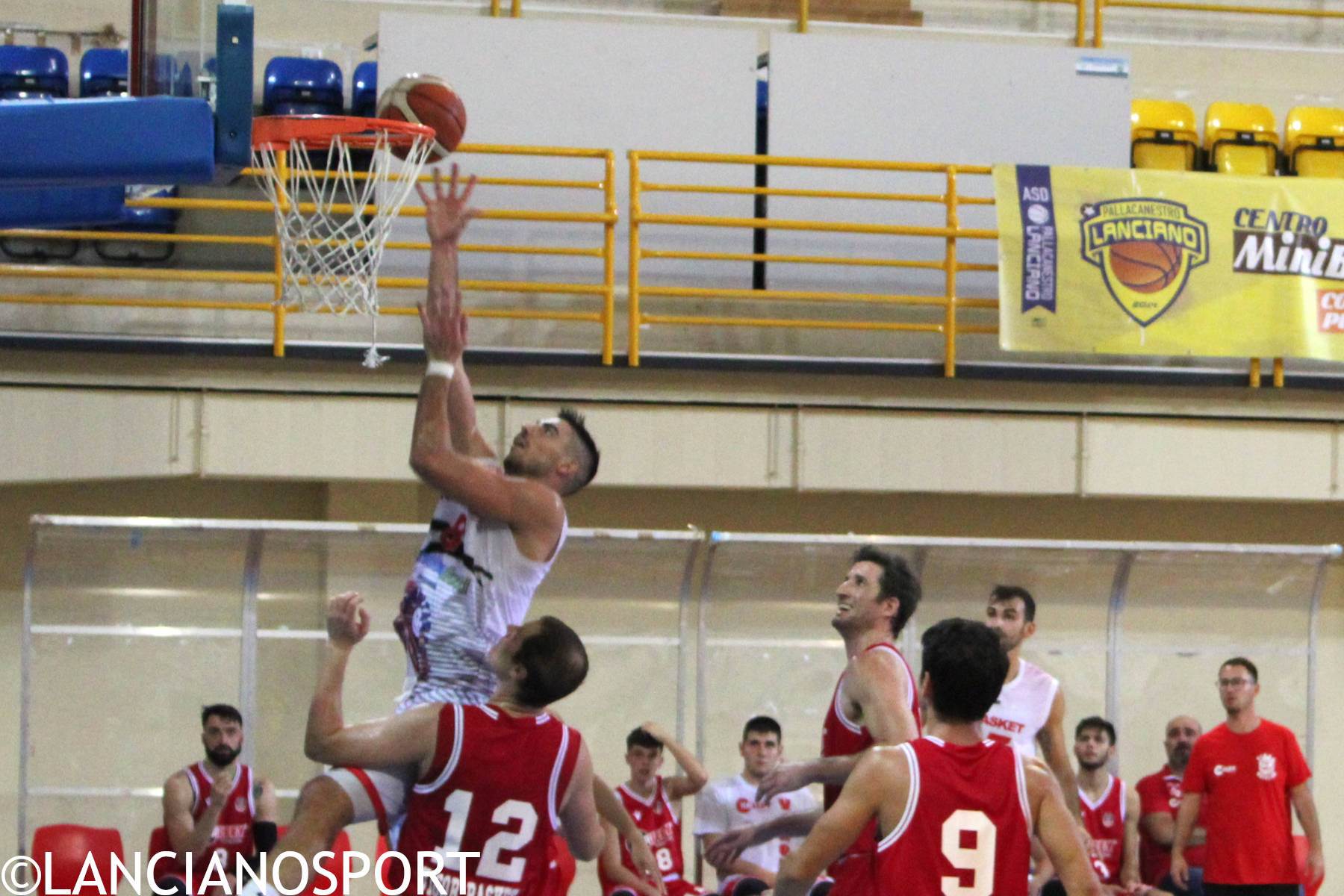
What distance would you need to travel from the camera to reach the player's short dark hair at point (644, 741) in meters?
9.26

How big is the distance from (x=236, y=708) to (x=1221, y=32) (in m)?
10.3

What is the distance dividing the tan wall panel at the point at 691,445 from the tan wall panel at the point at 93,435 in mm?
2144

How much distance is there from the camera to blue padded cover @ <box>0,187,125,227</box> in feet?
19.5

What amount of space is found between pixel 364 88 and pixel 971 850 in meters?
8.49

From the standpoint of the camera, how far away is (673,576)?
9.77 meters

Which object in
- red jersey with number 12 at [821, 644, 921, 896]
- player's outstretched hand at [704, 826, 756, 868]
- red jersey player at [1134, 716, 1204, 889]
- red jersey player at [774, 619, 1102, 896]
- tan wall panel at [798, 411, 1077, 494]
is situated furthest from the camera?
tan wall panel at [798, 411, 1077, 494]

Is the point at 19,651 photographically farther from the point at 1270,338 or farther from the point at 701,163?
the point at 1270,338

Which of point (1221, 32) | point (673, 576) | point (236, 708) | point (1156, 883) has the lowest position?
point (1156, 883)

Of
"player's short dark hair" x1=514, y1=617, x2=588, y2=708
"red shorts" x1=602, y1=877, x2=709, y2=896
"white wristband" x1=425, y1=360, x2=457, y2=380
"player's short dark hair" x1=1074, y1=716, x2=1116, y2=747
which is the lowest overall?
"red shorts" x1=602, y1=877, x2=709, y2=896

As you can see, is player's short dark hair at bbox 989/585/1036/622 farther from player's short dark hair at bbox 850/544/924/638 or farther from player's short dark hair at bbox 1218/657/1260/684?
player's short dark hair at bbox 1218/657/1260/684

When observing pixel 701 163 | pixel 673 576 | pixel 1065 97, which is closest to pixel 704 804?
pixel 673 576

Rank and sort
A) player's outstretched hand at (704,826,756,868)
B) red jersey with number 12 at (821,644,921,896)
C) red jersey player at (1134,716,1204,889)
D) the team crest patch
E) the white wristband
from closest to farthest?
1. the white wristband
2. red jersey with number 12 at (821,644,921,896)
3. player's outstretched hand at (704,826,756,868)
4. red jersey player at (1134,716,1204,889)
5. the team crest patch

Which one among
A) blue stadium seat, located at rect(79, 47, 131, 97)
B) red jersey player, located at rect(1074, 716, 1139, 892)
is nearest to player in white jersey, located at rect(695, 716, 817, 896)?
red jersey player, located at rect(1074, 716, 1139, 892)

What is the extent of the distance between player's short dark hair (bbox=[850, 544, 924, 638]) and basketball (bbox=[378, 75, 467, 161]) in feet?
7.42
